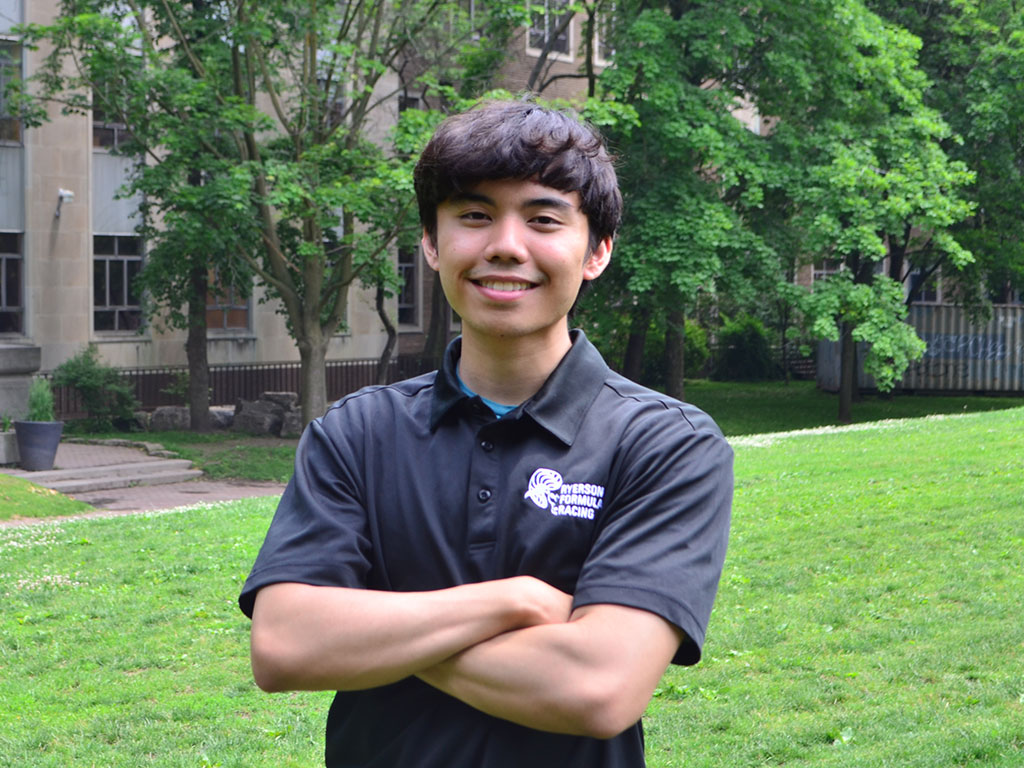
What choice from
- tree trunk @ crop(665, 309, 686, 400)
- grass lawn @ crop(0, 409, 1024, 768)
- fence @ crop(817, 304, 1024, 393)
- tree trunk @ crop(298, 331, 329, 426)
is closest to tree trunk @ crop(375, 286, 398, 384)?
tree trunk @ crop(298, 331, 329, 426)

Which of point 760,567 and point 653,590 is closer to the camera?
point 653,590

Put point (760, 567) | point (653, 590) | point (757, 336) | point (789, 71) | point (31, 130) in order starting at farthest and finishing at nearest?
point (757, 336) < point (31, 130) < point (789, 71) < point (760, 567) < point (653, 590)

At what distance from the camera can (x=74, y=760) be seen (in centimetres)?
584

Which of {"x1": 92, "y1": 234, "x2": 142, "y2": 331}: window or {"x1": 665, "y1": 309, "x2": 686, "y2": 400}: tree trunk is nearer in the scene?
{"x1": 92, "y1": 234, "x2": 142, "y2": 331}: window

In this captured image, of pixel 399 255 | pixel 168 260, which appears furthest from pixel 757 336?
pixel 168 260

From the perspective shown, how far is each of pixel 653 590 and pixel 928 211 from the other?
2267 centimetres

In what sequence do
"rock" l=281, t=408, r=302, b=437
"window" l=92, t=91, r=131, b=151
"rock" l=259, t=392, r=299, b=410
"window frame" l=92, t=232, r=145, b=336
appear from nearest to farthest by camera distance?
1. "rock" l=281, t=408, r=302, b=437
2. "rock" l=259, t=392, r=299, b=410
3. "window" l=92, t=91, r=131, b=151
4. "window frame" l=92, t=232, r=145, b=336

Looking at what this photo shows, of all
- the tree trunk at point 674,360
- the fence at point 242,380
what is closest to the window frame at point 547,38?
the tree trunk at point 674,360

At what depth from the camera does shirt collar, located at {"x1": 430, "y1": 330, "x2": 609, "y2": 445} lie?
233 cm

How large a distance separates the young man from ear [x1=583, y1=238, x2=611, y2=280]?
0.03 m

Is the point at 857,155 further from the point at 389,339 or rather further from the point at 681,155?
the point at 389,339

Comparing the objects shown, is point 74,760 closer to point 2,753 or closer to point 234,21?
point 2,753

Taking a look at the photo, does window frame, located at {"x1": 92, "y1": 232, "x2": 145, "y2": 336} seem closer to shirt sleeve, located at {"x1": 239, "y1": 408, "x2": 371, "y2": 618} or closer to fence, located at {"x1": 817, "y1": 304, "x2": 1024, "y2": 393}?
fence, located at {"x1": 817, "y1": 304, "x2": 1024, "y2": 393}

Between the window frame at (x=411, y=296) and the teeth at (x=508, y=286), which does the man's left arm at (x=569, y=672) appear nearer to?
the teeth at (x=508, y=286)
